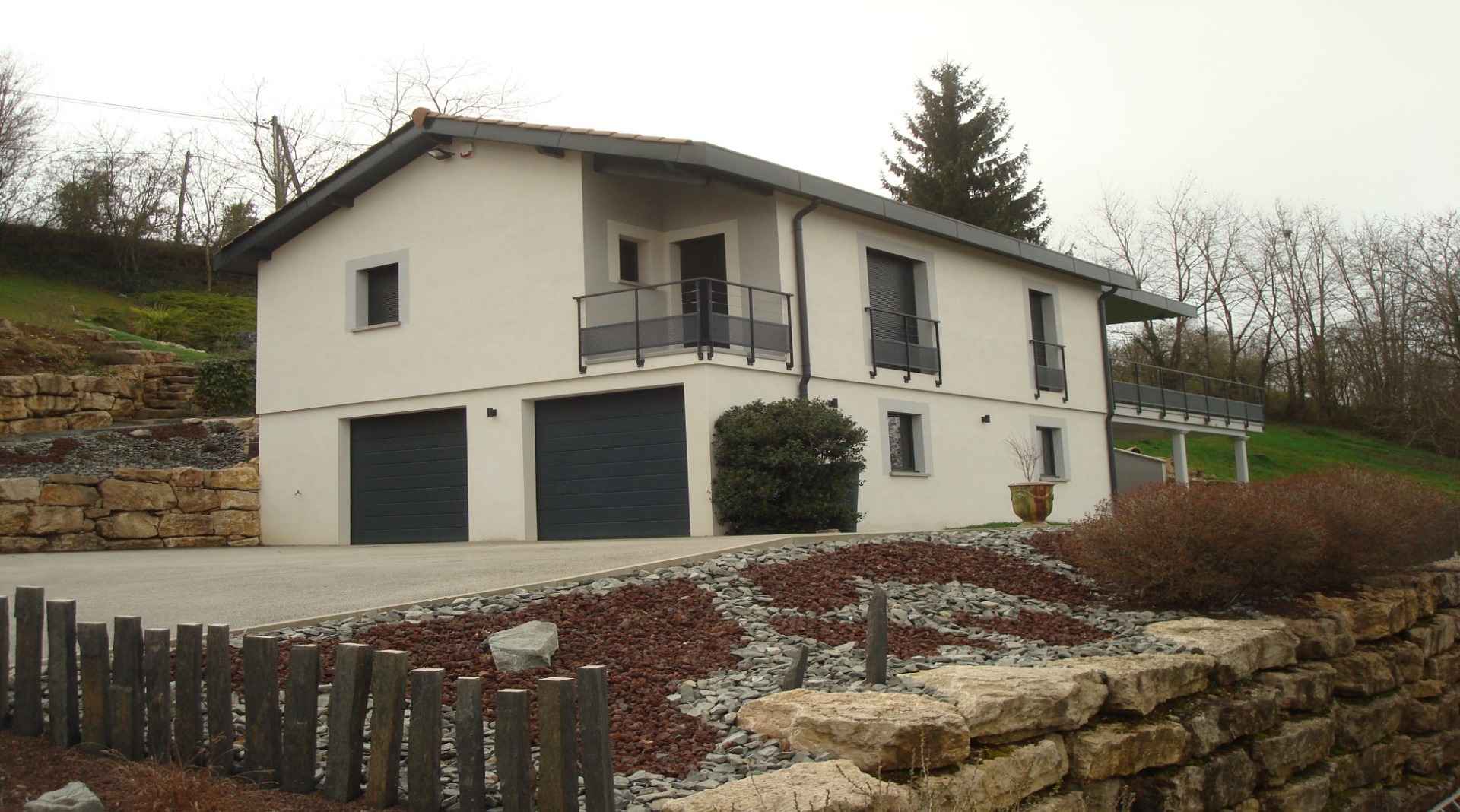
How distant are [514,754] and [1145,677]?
3.96 meters

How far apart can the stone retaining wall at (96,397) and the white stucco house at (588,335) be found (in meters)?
3.71

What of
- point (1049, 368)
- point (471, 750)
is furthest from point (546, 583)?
point (1049, 368)

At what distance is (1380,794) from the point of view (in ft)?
30.2

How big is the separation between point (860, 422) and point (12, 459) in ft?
44.3

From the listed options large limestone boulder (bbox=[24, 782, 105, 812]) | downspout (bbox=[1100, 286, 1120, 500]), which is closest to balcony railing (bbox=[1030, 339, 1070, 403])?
downspout (bbox=[1100, 286, 1120, 500])

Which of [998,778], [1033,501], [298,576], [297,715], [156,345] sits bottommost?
[998,778]

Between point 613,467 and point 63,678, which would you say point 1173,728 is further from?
point 613,467

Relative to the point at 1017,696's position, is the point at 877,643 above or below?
above

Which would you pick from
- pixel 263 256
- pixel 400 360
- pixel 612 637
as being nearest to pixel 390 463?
pixel 400 360

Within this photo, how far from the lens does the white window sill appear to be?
19.5 meters

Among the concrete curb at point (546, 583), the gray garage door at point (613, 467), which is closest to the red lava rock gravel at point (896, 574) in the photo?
the concrete curb at point (546, 583)

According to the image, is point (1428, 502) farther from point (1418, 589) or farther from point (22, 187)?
point (22, 187)

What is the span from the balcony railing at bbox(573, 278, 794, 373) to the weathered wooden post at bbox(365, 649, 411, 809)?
11.2m

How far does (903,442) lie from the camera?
19.7 meters
